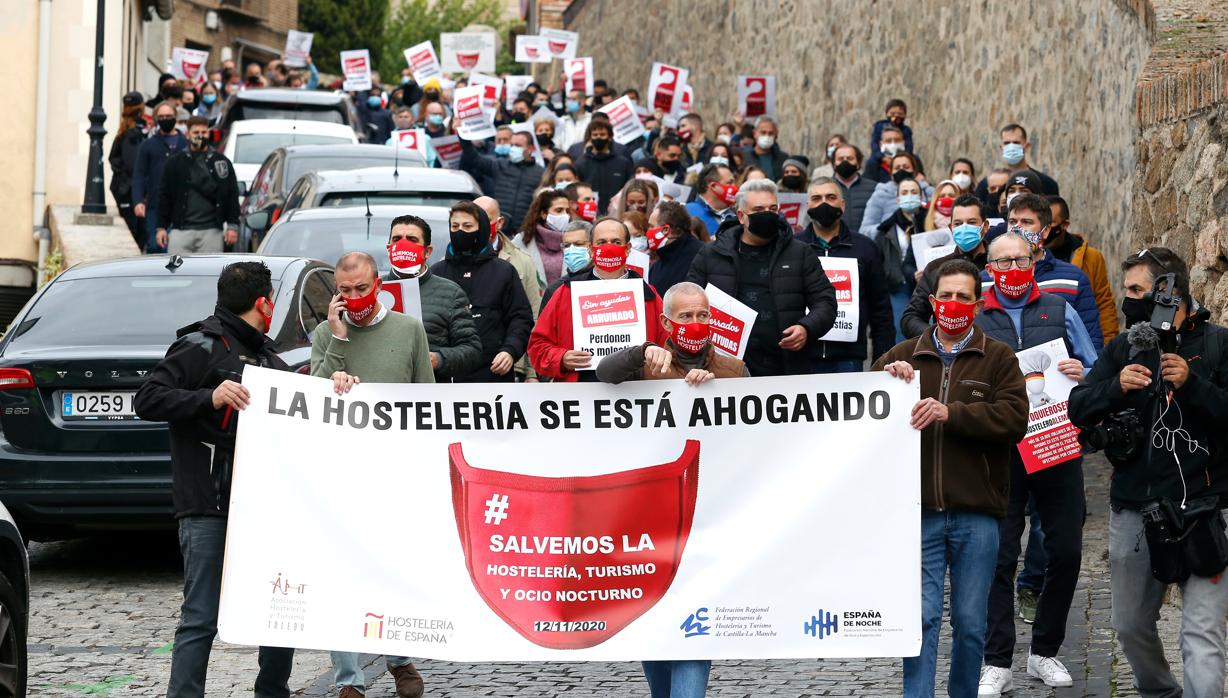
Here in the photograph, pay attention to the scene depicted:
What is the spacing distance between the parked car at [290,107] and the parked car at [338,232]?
38.0 feet

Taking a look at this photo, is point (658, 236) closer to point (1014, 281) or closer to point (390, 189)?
point (1014, 281)

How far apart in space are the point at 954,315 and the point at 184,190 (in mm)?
11394

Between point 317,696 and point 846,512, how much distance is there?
8.48 ft

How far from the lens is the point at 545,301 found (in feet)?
33.0

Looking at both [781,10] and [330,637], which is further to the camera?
[781,10]

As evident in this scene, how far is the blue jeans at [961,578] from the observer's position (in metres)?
7.34

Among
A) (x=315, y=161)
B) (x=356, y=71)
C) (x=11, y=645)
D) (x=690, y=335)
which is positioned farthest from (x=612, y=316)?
(x=356, y=71)

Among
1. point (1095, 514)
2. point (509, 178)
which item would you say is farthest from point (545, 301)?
point (509, 178)

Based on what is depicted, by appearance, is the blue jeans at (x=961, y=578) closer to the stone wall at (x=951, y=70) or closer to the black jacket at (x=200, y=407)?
the black jacket at (x=200, y=407)

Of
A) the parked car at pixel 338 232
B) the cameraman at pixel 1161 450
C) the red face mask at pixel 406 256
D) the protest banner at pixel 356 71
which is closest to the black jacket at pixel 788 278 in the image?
the red face mask at pixel 406 256

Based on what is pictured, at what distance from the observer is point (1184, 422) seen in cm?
726

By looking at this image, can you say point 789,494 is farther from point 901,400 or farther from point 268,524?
point 268,524

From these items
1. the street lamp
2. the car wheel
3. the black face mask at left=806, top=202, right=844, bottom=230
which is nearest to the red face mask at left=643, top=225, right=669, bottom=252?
the black face mask at left=806, top=202, right=844, bottom=230

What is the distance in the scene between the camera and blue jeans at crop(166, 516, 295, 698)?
7.26m
